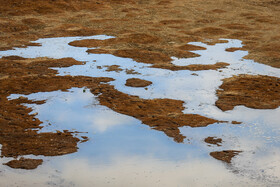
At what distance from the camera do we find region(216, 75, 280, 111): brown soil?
10.5 m

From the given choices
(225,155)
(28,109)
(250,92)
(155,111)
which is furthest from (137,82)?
(225,155)

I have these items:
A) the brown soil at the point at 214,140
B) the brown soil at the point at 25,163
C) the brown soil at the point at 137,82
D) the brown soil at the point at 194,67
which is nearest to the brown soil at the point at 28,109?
Result: the brown soil at the point at 25,163

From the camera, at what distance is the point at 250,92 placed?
1147 cm

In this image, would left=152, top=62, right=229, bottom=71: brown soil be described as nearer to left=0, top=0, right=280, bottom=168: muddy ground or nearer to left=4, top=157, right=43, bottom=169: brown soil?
left=0, top=0, right=280, bottom=168: muddy ground

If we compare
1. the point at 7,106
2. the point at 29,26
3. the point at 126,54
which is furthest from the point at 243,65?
the point at 29,26

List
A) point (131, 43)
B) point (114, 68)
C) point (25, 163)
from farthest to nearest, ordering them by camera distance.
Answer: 1. point (131, 43)
2. point (114, 68)
3. point (25, 163)

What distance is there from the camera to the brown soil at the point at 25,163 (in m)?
7.10

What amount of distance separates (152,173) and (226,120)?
3303 mm

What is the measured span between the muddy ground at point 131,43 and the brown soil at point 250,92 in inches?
1.2

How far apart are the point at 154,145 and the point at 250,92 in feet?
15.7

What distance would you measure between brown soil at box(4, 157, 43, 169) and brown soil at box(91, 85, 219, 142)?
3065 mm

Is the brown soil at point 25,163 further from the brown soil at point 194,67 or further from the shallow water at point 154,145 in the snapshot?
the brown soil at point 194,67

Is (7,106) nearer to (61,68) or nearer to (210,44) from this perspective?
(61,68)

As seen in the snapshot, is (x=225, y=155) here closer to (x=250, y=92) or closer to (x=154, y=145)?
(x=154, y=145)
